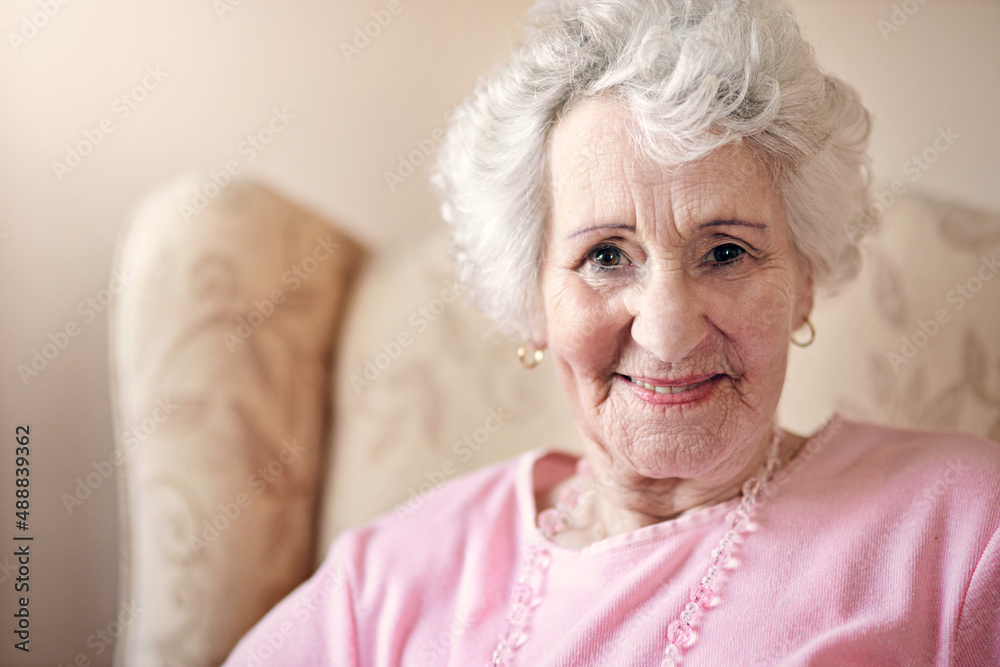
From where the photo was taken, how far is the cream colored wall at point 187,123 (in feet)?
4.78

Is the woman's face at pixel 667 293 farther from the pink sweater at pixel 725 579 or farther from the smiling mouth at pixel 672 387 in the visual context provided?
the pink sweater at pixel 725 579

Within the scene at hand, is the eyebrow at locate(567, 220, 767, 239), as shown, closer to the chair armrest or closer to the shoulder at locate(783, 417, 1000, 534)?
the shoulder at locate(783, 417, 1000, 534)

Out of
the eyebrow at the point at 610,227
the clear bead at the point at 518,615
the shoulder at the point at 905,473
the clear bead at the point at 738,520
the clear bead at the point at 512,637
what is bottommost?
the clear bead at the point at 512,637

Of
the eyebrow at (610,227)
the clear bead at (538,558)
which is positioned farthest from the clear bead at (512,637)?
the eyebrow at (610,227)

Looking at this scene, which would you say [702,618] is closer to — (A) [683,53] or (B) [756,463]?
(B) [756,463]

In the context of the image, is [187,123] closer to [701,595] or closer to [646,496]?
[646,496]

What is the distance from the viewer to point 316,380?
5.31 ft

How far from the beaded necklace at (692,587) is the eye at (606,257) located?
412 millimetres

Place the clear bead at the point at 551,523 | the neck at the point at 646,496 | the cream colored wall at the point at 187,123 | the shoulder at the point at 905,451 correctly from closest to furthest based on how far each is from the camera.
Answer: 1. the shoulder at the point at 905,451
2. the neck at the point at 646,496
3. the clear bead at the point at 551,523
4. the cream colored wall at the point at 187,123

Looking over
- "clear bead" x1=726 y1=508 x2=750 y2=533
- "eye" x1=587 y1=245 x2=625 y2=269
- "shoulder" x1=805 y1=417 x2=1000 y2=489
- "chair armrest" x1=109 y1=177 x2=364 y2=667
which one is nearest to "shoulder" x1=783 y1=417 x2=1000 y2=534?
"shoulder" x1=805 y1=417 x2=1000 y2=489

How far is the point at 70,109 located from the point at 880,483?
1631 millimetres

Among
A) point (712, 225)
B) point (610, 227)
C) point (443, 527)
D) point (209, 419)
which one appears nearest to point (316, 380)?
point (209, 419)

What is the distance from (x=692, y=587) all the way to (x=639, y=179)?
584 mm

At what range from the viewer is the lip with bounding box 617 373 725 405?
105 centimetres
